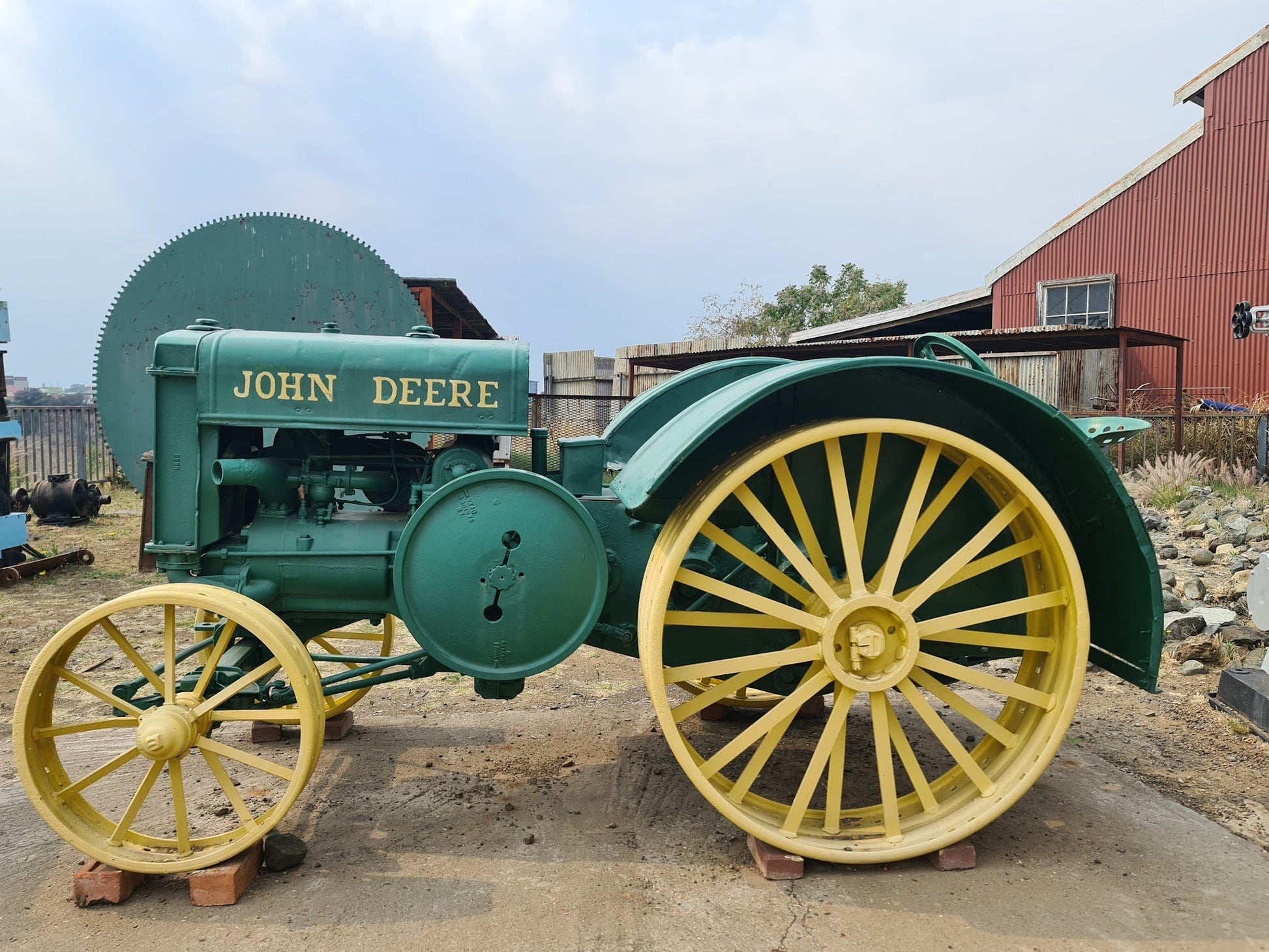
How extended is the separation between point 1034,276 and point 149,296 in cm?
1788

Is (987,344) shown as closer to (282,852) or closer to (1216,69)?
(1216,69)

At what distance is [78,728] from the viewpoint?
283cm

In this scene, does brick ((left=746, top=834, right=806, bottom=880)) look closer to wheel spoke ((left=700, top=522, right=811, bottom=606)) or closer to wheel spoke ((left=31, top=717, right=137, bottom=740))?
wheel spoke ((left=700, top=522, right=811, bottom=606))

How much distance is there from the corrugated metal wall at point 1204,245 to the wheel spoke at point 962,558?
15644 millimetres

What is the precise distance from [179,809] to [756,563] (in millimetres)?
2109

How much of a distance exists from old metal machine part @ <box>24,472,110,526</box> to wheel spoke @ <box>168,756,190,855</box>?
973cm

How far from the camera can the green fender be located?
294 centimetres

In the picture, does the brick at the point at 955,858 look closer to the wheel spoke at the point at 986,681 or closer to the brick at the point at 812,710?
the wheel spoke at the point at 986,681

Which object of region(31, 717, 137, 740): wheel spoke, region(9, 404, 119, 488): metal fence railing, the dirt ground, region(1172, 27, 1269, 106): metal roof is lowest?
the dirt ground

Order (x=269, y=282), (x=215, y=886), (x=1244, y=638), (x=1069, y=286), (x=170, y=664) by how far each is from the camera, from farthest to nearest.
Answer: (x=1069, y=286) < (x=1244, y=638) < (x=269, y=282) < (x=170, y=664) < (x=215, y=886)

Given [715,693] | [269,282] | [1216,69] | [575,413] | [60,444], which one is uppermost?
[1216,69]

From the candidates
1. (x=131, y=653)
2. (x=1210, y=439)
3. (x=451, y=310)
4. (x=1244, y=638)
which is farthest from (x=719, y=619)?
(x=1210, y=439)

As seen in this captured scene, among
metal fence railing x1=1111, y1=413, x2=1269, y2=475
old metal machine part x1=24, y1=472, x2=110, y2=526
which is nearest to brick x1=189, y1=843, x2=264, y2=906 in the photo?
old metal machine part x1=24, y1=472, x2=110, y2=526

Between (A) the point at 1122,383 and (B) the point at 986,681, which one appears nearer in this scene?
(B) the point at 986,681
